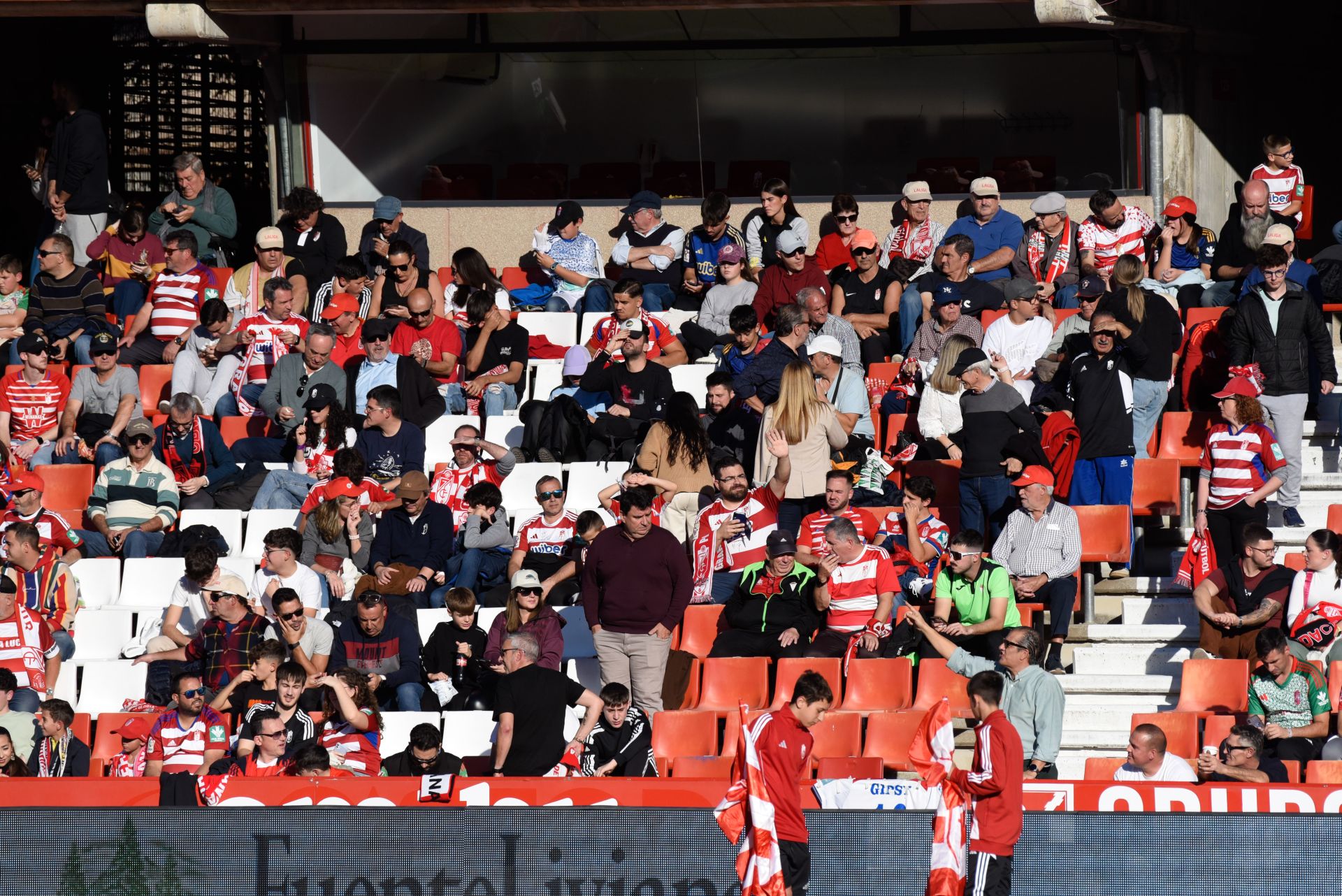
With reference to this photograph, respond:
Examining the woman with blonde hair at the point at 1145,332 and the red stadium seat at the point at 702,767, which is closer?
the red stadium seat at the point at 702,767

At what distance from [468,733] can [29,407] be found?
196 inches

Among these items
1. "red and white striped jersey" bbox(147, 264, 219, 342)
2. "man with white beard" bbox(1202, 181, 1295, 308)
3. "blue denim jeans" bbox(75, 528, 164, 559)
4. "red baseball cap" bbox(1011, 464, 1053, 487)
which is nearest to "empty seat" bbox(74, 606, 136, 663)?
"blue denim jeans" bbox(75, 528, 164, 559)

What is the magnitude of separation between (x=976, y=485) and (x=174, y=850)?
548 cm

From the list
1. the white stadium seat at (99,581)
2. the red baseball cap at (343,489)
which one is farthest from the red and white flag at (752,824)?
the white stadium seat at (99,581)

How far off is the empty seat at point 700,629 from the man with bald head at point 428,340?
3382 mm

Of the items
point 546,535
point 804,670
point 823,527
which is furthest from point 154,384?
point 804,670

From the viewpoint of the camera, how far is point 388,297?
1477cm

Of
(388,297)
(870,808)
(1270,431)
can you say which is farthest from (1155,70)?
(870,808)

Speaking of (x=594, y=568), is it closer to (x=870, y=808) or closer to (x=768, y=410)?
(x=768, y=410)

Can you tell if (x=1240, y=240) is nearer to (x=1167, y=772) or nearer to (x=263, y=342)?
(x=1167, y=772)

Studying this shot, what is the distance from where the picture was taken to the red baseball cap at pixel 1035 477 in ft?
37.4

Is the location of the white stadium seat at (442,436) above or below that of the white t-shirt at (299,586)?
above

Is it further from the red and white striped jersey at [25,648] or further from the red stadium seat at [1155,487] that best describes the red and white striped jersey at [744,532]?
the red and white striped jersey at [25,648]

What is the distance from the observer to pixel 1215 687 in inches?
415
